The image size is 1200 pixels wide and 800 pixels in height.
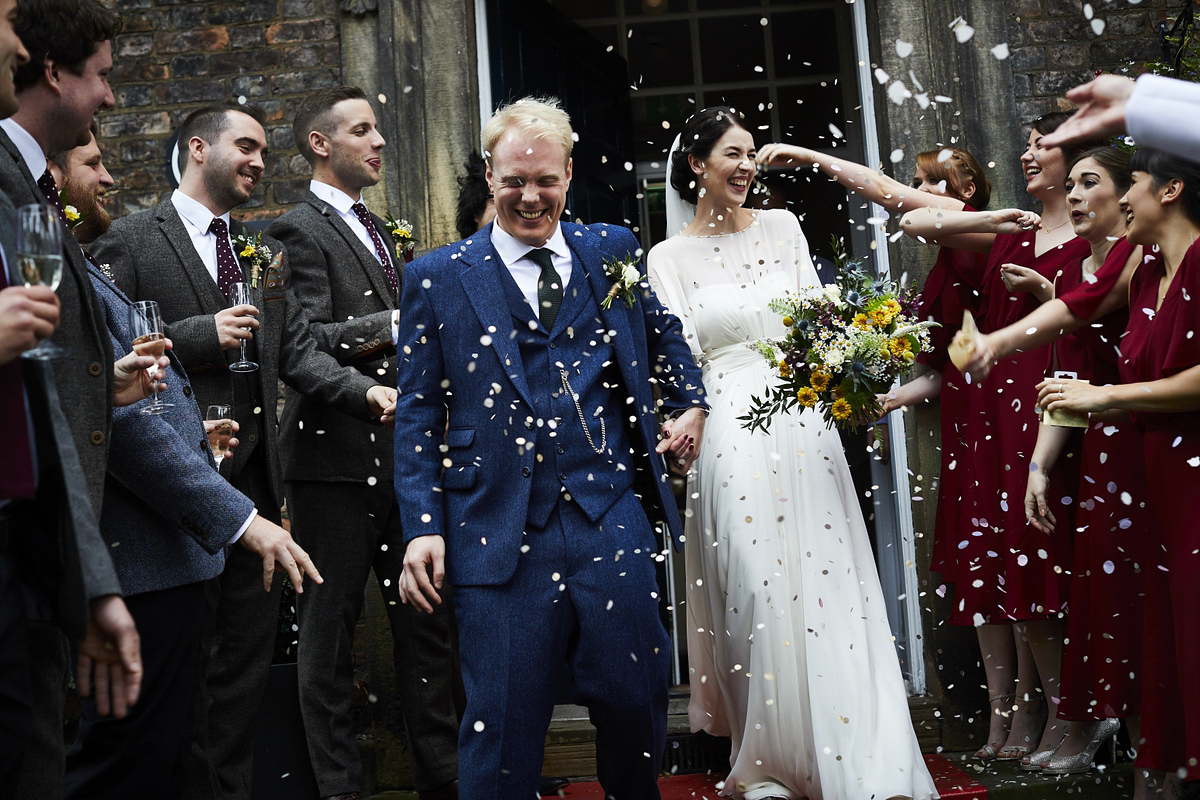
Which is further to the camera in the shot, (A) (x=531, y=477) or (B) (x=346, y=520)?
(B) (x=346, y=520)

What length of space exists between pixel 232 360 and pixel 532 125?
4.79 ft

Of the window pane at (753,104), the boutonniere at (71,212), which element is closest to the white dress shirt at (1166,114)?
the boutonniere at (71,212)

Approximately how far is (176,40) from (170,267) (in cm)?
216

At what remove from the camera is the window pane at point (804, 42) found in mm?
7152

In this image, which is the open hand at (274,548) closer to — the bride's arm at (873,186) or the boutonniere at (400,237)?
the boutonniere at (400,237)

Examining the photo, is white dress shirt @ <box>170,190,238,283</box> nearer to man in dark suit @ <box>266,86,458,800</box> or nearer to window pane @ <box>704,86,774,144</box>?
man in dark suit @ <box>266,86,458,800</box>

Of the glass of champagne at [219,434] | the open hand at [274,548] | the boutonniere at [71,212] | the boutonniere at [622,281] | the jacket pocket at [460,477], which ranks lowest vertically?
the open hand at [274,548]

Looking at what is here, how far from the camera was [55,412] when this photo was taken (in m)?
2.01

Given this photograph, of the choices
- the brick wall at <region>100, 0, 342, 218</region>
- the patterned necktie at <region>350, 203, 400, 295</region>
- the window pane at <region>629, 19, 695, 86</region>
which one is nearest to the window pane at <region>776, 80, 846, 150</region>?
the window pane at <region>629, 19, 695, 86</region>

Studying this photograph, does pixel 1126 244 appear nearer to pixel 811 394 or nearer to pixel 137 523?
pixel 811 394

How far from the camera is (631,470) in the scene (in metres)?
3.21

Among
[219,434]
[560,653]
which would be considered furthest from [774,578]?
[219,434]

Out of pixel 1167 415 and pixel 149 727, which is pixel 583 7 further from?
pixel 149 727

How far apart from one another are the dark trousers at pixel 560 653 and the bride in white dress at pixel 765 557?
1184mm
